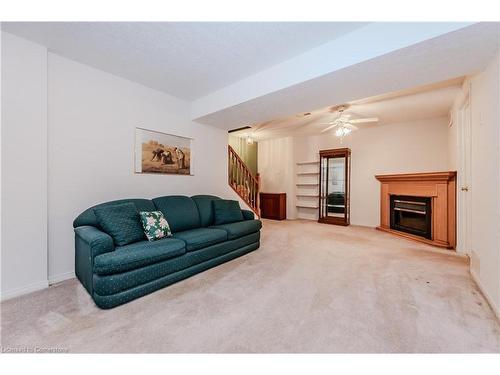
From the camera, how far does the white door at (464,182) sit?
3.02 meters

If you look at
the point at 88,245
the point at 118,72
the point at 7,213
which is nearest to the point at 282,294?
the point at 88,245

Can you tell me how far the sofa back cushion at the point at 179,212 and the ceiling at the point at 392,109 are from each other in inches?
111

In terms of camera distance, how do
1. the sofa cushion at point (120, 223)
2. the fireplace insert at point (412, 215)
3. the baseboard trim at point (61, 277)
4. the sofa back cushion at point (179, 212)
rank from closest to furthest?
the sofa cushion at point (120, 223), the baseboard trim at point (61, 277), the sofa back cushion at point (179, 212), the fireplace insert at point (412, 215)

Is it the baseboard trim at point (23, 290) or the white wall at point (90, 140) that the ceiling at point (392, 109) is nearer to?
the white wall at point (90, 140)

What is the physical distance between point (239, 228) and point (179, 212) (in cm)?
89

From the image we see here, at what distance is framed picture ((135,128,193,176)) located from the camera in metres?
3.11

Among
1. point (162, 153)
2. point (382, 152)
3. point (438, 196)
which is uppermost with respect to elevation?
point (382, 152)

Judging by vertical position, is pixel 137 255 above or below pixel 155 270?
above

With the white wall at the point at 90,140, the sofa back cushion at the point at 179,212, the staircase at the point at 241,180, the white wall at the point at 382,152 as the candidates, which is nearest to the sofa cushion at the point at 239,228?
the sofa back cushion at the point at 179,212

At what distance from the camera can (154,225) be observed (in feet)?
8.11

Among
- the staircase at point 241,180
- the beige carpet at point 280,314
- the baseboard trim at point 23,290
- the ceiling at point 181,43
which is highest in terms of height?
the ceiling at point 181,43

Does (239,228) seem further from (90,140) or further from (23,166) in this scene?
(23,166)

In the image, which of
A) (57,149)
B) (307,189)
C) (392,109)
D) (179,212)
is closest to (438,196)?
(392,109)
